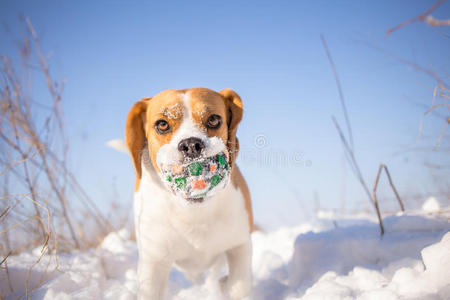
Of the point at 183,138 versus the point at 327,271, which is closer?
the point at 183,138

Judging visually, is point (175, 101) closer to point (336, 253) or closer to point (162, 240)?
point (162, 240)

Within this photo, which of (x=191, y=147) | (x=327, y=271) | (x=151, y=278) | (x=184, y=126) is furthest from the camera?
(x=327, y=271)

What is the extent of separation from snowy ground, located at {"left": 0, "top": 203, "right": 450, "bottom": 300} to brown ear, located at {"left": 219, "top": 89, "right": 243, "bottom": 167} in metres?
1.00

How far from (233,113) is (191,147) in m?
0.57

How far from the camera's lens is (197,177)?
1.47 metres

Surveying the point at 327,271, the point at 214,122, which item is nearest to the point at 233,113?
the point at 214,122

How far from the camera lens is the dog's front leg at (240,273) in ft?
6.49

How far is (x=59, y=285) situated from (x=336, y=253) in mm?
1967

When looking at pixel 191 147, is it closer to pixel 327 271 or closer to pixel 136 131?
pixel 136 131

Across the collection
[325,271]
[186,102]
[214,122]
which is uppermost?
[186,102]

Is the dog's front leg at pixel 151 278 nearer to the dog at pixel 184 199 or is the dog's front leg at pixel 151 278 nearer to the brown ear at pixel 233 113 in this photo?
the dog at pixel 184 199

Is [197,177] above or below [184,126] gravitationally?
below

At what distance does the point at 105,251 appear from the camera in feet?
9.52

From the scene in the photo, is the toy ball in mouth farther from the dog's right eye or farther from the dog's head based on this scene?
the dog's right eye
